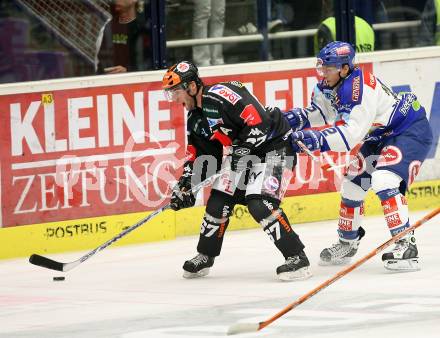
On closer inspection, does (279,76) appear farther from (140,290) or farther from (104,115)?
(140,290)

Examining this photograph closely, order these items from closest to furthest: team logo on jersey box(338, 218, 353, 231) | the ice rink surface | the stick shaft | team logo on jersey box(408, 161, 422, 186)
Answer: the stick shaft, the ice rink surface, team logo on jersey box(408, 161, 422, 186), team logo on jersey box(338, 218, 353, 231)

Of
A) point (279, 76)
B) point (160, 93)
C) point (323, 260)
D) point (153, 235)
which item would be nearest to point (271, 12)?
point (279, 76)

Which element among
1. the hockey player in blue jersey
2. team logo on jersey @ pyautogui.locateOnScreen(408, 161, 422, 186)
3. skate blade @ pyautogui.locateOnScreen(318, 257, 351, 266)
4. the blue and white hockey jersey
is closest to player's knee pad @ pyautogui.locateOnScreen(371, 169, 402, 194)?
the hockey player in blue jersey

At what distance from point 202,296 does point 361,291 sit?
935mm

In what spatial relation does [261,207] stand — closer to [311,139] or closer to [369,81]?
[311,139]

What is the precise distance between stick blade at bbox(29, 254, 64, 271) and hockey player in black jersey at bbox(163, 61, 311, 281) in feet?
2.70

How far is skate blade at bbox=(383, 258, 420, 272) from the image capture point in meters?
8.84

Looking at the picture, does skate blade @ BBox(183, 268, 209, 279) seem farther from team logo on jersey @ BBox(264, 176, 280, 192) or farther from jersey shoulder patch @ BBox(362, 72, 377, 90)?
jersey shoulder patch @ BBox(362, 72, 377, 90)

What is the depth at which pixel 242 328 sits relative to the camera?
6691 millimetres

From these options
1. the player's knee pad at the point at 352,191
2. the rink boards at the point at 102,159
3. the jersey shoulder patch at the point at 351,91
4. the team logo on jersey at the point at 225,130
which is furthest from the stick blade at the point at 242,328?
the rink boards at the point at 102,159

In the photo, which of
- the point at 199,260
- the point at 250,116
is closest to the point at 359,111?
the point at 250,116

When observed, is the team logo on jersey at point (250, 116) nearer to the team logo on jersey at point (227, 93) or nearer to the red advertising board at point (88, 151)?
the team logo on jersey at point (227, 93)

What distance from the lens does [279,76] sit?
11461mm

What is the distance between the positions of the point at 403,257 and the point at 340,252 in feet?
2.29
